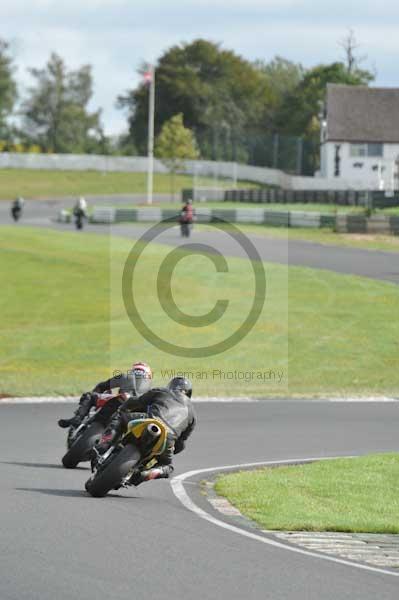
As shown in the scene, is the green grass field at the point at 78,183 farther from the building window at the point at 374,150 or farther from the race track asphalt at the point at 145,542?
the race track asphalt at the point at 145,542

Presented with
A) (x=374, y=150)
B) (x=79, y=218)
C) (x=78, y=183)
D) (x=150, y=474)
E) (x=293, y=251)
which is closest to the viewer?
(x=150, y=474)

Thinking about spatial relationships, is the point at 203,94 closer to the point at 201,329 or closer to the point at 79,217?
the point at 79,217

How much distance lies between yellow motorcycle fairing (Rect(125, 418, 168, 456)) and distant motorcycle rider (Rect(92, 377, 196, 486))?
0.18m

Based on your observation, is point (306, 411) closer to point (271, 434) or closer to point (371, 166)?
point (271, 434)

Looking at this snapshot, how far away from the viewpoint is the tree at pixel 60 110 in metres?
150

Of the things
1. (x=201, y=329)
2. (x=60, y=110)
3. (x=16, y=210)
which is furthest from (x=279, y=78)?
(x=201, y=329)

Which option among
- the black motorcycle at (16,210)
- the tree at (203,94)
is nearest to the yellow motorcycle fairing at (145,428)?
the black motorcycle at (16,210)

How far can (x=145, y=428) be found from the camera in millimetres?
11805

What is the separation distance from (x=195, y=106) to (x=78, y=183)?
2398 centimetres

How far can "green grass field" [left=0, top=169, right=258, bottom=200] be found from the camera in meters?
101

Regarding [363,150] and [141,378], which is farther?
[363,150]

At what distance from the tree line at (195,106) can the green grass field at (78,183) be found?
18.7ft

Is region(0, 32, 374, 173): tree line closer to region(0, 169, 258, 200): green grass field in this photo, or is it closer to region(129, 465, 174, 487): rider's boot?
region(0, 169, 258, 200): green grass field

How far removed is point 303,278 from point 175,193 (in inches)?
2301
